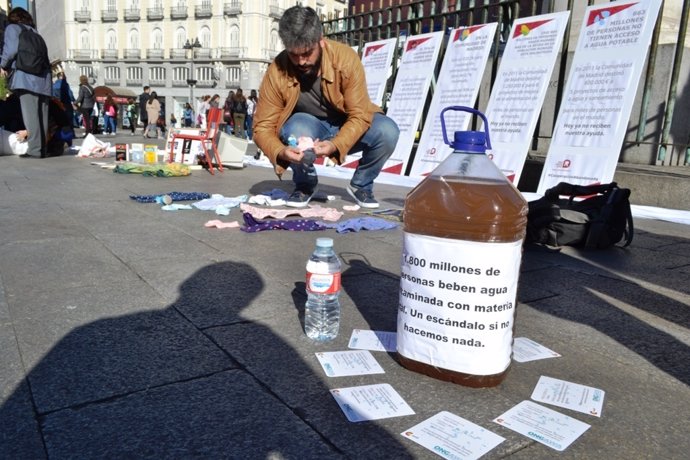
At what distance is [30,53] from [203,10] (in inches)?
Result: 1850

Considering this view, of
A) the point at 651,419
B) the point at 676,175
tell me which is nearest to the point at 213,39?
the point at 676,175

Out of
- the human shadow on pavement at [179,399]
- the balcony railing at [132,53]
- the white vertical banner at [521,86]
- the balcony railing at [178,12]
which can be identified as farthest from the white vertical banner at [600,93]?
the balcony railing at [132,53]

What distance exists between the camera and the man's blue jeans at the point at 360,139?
184 inches

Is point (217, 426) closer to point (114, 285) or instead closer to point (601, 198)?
point (114, 285)

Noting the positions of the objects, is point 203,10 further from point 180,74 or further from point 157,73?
point 157,73

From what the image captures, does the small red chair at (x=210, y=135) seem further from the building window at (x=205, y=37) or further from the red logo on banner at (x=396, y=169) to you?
the building window at (x=205, y=37)

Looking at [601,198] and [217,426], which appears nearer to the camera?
[217,426]

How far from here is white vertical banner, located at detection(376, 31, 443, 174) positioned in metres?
8.09

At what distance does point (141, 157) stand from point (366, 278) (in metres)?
6.92

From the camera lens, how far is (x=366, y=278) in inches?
109

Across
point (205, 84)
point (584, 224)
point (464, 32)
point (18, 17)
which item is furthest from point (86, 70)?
point (584, 224)

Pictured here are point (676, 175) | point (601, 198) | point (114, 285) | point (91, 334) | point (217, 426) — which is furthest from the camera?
point (676, 175)

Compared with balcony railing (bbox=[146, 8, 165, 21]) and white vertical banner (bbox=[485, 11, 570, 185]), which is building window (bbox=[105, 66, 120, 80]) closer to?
balcony railing (bbox=[146, 8, 165, 21])

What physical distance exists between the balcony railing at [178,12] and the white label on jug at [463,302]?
56.4m
